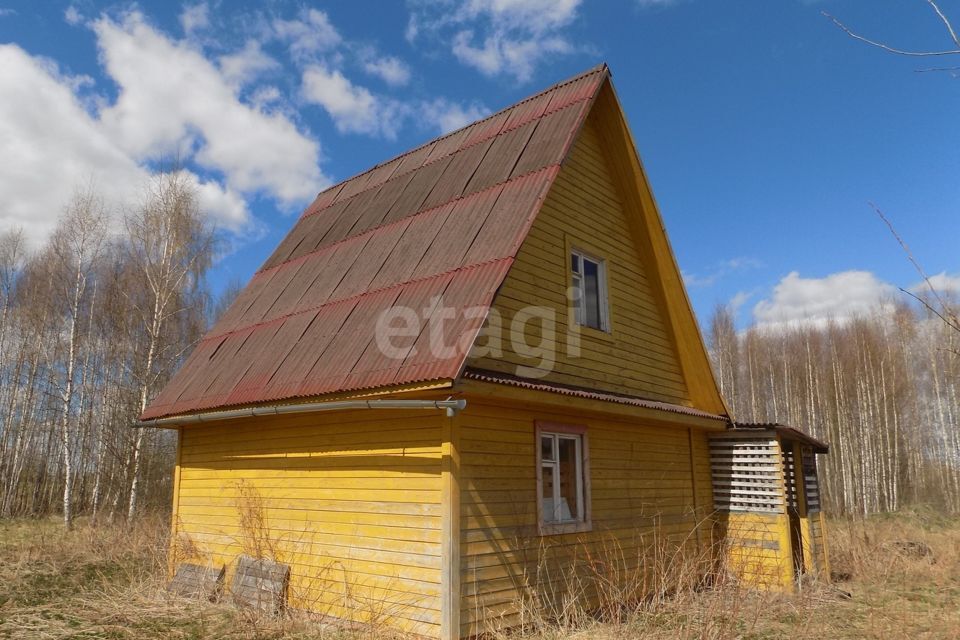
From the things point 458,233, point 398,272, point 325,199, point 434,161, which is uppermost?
point 325,199

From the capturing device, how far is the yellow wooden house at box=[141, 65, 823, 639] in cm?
671

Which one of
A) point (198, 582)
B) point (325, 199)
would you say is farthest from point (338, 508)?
point (325, 199)

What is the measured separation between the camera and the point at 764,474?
10539 millimetres

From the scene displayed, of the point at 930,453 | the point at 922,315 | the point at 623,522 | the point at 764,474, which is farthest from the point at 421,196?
the point at 930,453

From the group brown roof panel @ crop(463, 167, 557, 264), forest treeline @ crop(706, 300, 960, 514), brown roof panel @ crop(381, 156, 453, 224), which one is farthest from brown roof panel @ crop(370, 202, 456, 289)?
forest treeline @ crop(706, 300, 960, 514)

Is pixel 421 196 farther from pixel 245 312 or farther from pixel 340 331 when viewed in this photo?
pixel 245 312

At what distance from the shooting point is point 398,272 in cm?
856

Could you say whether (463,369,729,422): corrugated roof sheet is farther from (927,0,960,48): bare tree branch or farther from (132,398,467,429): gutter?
(927,0,960,48): bare tree branch

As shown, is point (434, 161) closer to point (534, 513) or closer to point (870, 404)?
point (534, 513)

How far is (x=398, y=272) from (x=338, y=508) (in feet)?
10.1

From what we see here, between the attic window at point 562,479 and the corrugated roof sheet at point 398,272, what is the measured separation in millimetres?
1954

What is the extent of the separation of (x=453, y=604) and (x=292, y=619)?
7.10 ft

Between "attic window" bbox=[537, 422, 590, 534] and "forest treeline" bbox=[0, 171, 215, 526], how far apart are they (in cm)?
1444

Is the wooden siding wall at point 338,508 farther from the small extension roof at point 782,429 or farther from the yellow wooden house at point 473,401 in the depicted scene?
the small extension roof at point 782,429
